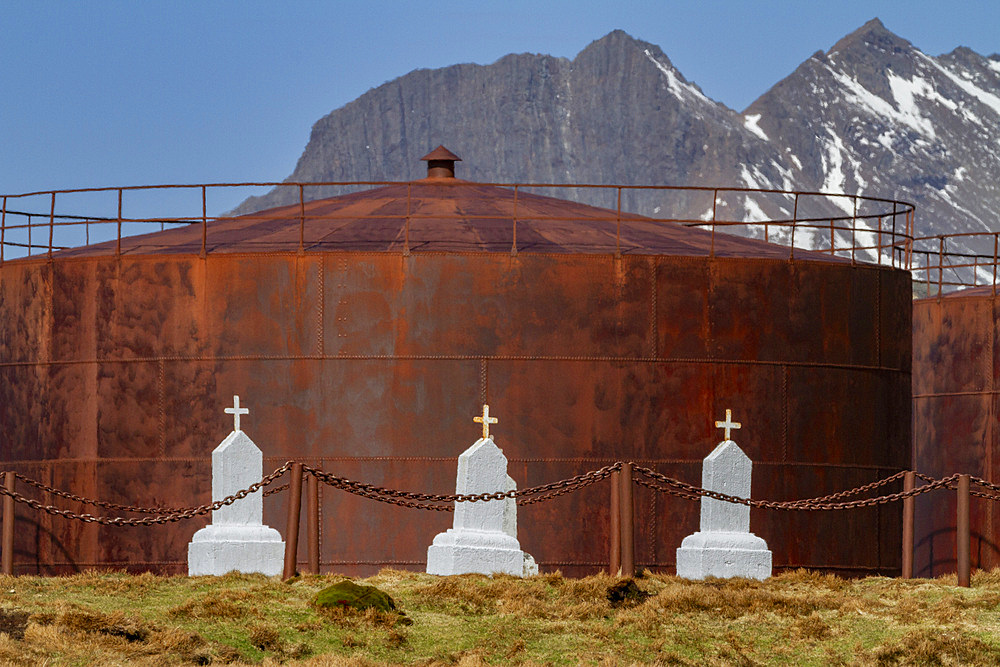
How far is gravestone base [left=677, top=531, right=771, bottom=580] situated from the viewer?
19656 mm

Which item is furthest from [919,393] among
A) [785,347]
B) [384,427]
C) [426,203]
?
[384,427]

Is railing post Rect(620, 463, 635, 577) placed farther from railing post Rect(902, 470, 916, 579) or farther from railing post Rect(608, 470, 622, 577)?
railing post Rect(902, 470, 916, 579)

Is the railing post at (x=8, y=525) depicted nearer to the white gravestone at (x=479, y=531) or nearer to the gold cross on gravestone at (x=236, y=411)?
the gold cross on gravestone at (x=236, y=411)

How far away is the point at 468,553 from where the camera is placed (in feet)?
61.1

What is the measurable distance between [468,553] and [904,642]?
551 cm

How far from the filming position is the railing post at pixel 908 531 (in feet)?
61.9

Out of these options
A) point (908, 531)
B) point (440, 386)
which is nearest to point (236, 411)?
point (440, 386)

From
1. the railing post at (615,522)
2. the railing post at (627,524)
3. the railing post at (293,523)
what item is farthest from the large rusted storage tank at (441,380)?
the railing post at (293,523)

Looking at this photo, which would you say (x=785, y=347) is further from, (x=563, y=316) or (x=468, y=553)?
(x=468, y=553)

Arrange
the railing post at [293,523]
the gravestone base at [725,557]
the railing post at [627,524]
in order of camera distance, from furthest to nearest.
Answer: the gravestone base at [725,557], the railing post at [627,524], the railing post at [293,523]

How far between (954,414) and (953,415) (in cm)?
3

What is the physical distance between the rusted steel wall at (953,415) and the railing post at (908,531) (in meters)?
8.38

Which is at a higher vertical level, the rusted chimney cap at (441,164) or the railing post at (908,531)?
the rusted chimney cap at (441,164)

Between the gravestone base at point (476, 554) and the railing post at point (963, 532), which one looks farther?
the gravestone base at point (476, 554)
